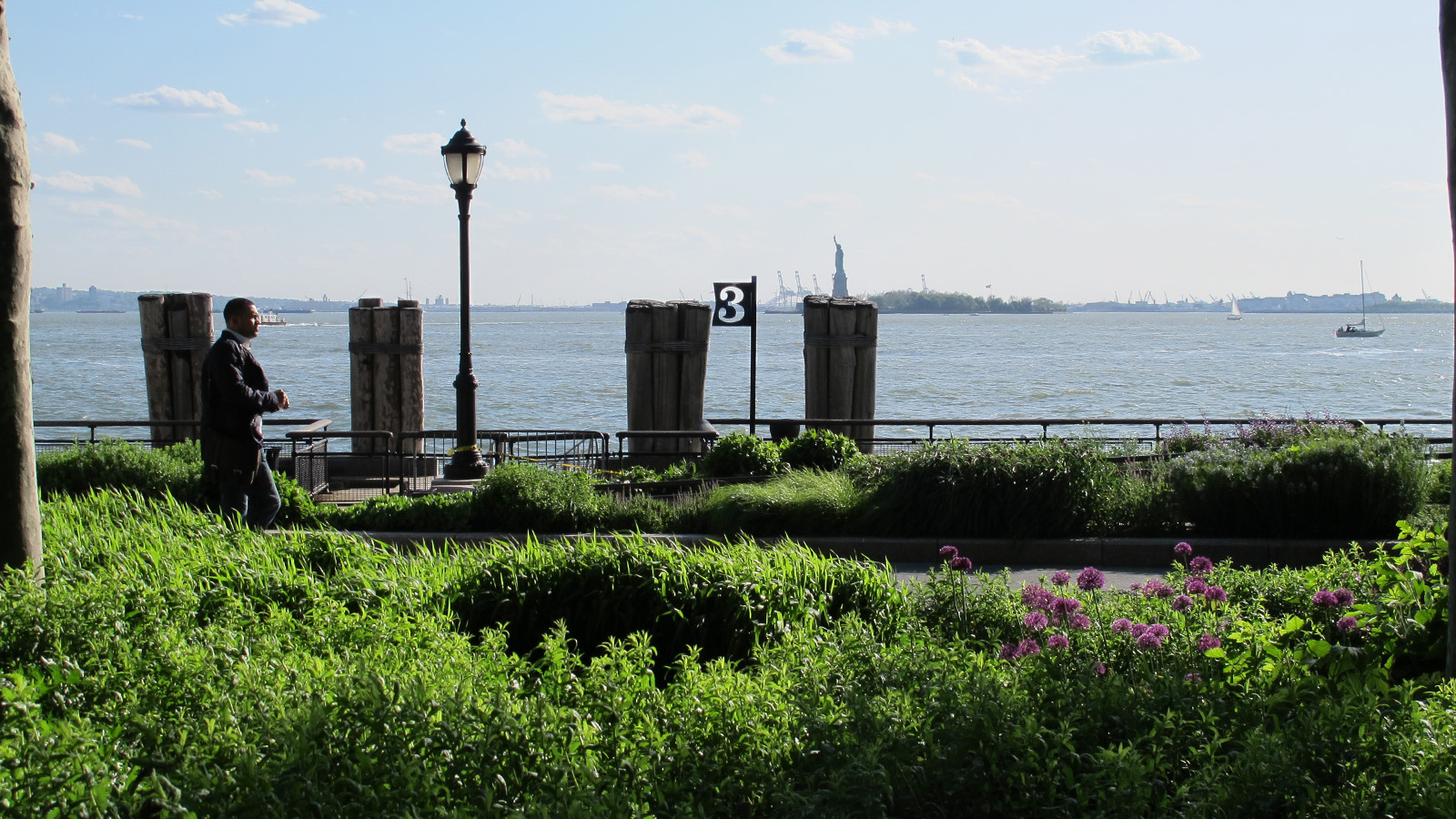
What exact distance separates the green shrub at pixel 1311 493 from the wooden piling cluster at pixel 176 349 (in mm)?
12256

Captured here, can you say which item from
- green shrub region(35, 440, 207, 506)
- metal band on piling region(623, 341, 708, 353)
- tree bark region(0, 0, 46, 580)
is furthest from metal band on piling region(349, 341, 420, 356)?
tree bark region(0, 0, 46, 580)

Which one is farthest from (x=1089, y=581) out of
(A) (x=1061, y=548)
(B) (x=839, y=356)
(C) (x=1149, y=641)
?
(B) (x=839, y=356)

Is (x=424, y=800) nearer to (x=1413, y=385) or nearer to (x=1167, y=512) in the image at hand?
(x=1167, y=512)

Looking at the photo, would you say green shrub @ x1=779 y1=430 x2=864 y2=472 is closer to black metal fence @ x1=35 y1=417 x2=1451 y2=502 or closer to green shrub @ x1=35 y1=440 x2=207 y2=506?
black metal fence @ x1=35 y1=417 x2=1451 y2=502

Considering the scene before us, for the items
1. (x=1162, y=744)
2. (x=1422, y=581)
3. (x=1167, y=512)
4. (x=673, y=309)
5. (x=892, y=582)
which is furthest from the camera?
(x=673, y=309)

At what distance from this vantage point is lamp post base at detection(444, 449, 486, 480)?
12.3 meters

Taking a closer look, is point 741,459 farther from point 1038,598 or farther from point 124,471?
point 1038,598

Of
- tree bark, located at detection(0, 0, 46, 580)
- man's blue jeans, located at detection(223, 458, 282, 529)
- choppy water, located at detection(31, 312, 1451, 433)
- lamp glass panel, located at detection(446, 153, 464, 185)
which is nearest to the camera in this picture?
tree bark, located at detection(0, 0, 46, 580)

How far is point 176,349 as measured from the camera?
609 inches

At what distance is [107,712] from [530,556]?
265 centimetres

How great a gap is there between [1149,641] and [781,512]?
5.42 meters

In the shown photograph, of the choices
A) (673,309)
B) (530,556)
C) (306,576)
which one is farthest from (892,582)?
(673,309)

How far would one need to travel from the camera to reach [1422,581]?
15.5 ft

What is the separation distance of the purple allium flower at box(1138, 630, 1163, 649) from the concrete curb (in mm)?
4592
